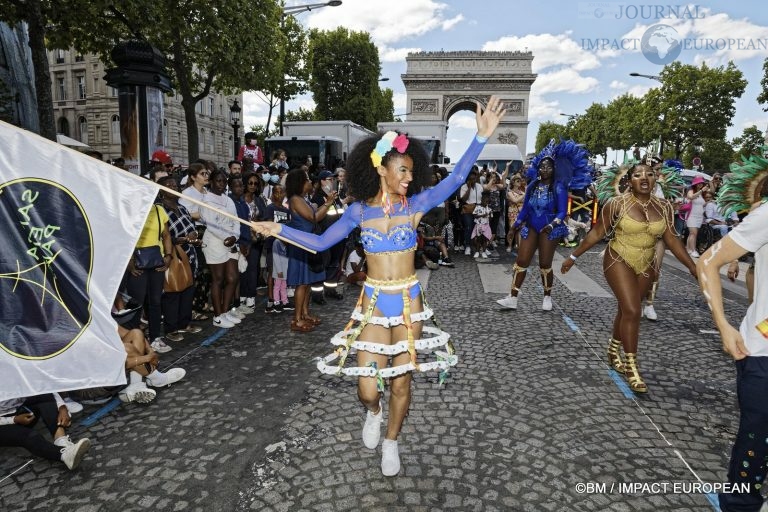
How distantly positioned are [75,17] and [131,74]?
3612mm

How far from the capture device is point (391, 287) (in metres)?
3.13

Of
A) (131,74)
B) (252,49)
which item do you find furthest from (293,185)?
(252,49)

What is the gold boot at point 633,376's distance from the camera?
431cm

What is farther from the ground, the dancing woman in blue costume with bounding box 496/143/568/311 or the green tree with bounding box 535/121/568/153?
the green tree with bounding box 535/121/568/153

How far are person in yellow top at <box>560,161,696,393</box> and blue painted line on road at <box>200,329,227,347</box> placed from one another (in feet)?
14.2

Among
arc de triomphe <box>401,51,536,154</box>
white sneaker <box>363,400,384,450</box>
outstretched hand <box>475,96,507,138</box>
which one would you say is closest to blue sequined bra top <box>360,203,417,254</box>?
outstretched hand <box>475,96,507,138</box>

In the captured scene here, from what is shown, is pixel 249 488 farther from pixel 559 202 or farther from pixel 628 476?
pixel 559 202

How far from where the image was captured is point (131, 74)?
992 cm

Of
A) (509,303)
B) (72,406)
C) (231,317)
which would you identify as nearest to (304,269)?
(231,317)

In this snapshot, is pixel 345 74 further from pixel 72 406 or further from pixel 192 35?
pixel 72 406

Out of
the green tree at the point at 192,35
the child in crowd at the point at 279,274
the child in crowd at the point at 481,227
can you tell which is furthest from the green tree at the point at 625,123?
the child in crowd at the point at 279,274

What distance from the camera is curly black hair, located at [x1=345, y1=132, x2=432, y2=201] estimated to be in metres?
3.34

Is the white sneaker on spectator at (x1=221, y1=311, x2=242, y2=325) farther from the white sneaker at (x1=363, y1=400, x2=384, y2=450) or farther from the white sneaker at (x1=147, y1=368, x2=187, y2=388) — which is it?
the white sneaker at (x1=363, y1=400, x2=384, y2=450)

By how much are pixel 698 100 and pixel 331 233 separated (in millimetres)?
44744
